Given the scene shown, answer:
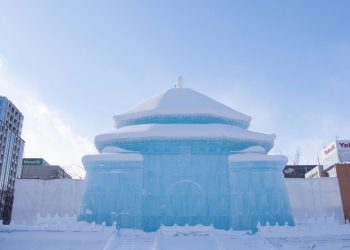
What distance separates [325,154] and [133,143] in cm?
2037

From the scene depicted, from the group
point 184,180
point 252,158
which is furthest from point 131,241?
point 252,158

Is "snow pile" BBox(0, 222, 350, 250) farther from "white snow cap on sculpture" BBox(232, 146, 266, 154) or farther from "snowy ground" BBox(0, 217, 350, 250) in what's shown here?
"white snow cap on sculpture" BBox(232, 146, 266, 154)

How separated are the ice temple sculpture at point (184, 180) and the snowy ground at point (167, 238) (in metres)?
1.13

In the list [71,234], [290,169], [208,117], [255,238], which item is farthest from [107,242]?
[290,169]

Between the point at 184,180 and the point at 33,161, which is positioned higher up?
the point at 33,161

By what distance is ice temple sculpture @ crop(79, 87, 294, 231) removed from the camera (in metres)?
15.7

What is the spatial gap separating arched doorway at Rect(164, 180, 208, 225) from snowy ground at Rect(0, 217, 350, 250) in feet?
4.45

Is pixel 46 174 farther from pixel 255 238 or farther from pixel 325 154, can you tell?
pixel 255 238

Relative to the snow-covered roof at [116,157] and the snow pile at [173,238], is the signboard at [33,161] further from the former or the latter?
the snow pile at [173,238]

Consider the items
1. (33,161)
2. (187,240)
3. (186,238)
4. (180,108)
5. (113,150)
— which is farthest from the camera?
(33,161)

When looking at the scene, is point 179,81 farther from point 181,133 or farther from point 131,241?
point 131,241

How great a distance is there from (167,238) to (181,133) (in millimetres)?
4869

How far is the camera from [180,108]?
1814 centimetres

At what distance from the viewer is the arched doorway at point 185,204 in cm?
1573
